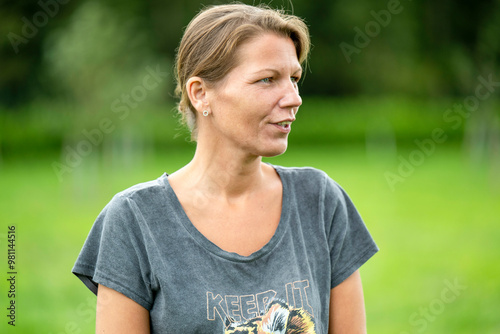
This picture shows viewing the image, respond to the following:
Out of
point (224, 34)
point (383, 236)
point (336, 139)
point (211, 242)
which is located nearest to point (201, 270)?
point (211, 242)

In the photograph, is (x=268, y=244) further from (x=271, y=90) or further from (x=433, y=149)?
(x=433, y=149)

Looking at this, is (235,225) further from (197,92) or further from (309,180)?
(197,92)

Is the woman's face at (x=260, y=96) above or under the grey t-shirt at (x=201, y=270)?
above

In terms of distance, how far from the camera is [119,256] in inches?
81.4

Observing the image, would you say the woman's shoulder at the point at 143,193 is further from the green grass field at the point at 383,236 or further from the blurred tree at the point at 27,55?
the blurred tree at the point at 27,55

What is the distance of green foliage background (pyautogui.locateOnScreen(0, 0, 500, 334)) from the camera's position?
21.4ft

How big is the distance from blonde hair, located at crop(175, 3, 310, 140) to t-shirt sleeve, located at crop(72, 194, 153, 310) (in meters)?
0.59

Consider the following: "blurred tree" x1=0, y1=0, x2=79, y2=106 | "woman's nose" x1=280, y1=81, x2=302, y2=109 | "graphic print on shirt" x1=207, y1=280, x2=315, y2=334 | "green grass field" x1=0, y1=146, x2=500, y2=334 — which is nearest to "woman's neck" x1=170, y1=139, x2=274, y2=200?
"woman's nose" x1=280, y1=81, x2=302, y2=109

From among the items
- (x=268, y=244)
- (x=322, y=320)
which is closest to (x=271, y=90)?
(x=268, y=244)

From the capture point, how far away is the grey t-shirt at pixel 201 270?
80.5 inches

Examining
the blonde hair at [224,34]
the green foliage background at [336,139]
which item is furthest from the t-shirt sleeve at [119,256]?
the green foliage background at [336,139]

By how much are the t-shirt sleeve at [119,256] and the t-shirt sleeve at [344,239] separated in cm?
74

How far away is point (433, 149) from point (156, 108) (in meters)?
10.4

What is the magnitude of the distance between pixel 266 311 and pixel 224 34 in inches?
40.4
